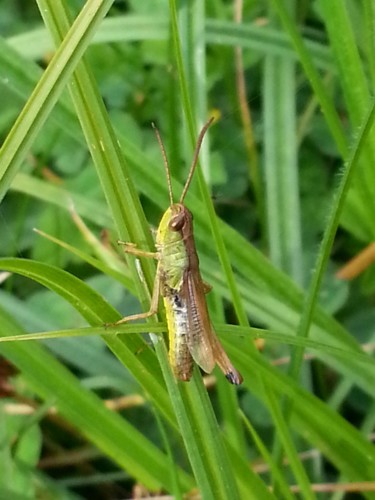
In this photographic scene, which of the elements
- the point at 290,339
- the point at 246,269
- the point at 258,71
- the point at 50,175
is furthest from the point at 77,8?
the point at 290,339

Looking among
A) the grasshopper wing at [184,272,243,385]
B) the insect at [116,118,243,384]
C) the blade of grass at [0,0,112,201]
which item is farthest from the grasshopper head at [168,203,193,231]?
the blade of grass at [0,0,112,201]

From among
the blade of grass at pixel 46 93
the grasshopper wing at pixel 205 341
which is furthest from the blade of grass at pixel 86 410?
the blade of grass at pixel 46 93

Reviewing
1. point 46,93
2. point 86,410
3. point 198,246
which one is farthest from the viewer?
point 198,246

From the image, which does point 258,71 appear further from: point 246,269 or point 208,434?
point 208,434

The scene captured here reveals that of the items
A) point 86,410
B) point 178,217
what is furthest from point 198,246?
point 86,410

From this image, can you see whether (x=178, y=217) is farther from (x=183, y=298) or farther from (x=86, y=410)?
(x=86, y=410)

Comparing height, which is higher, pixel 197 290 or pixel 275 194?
pixel 275 194
